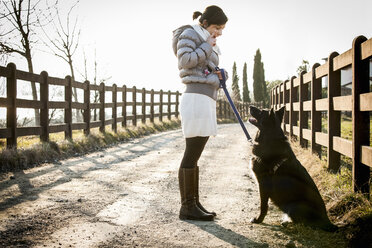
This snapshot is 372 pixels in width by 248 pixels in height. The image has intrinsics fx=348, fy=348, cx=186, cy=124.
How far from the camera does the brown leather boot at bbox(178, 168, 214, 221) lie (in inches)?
133

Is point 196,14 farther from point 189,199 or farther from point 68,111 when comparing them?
point 68,111

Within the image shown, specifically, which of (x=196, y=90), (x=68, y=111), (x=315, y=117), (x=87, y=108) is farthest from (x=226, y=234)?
(x=87, y=108)

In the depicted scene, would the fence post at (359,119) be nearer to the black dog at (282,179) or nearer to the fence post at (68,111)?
the black dog at (282,179)

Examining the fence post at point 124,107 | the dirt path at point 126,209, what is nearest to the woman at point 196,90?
the dirt path at point 126,209

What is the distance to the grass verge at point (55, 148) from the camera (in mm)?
6073

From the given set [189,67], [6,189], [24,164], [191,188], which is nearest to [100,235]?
[191,188]

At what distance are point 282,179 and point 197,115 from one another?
1.00m

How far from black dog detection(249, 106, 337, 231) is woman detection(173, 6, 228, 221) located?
0.56 metres

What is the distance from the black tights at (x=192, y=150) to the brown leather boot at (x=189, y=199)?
6 cm

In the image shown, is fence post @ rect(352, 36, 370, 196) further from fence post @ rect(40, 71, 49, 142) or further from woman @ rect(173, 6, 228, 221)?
fence post @ rect(40, 71, 49, 142)

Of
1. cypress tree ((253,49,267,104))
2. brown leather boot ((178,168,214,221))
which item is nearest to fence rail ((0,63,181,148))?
brown leather boot ((178,168,214,221))

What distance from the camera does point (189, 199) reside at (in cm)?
344

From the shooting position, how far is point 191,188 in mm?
3455

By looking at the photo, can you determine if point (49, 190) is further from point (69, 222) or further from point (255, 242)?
point (255, 242)
